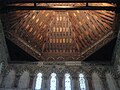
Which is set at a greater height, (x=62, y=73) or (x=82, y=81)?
(x=62, y=73)

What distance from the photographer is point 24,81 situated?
1430 cm

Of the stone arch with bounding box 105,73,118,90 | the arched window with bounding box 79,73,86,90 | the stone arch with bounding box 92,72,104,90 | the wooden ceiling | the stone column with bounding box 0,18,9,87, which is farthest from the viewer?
the wooden ceiling

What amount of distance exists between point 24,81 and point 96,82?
194 inches


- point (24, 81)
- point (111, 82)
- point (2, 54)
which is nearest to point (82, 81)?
point (111, 82)

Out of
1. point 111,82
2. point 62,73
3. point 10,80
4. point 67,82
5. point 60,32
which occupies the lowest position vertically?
point 111,82

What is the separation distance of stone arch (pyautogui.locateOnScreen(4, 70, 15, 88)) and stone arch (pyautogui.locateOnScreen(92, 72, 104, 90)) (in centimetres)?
552

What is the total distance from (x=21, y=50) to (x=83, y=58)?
4666 mm

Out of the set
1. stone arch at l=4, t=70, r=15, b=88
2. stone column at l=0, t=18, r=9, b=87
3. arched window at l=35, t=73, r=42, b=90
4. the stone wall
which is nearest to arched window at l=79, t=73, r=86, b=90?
the stone wall

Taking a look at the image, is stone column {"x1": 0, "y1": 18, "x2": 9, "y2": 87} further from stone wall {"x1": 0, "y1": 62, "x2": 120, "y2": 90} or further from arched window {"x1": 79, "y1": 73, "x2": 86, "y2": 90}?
arched window {"x1": 79, "y1": 73, "x2": 86, "y2": 90}

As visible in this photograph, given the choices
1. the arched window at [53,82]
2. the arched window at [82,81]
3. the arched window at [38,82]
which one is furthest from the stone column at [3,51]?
the arched window at [82,81]

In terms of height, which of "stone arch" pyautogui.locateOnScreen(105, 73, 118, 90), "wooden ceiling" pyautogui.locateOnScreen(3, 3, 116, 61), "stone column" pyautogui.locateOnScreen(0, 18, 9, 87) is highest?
"wooden ceiling" pyautogui.locateOnScreen(3, 3, 116, 61)

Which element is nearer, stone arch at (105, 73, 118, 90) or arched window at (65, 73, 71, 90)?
stone arch at (105, 73, 118, 90)

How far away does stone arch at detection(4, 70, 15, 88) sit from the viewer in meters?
13.9

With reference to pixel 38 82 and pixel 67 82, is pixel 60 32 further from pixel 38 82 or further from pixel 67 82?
pixel 38 82
